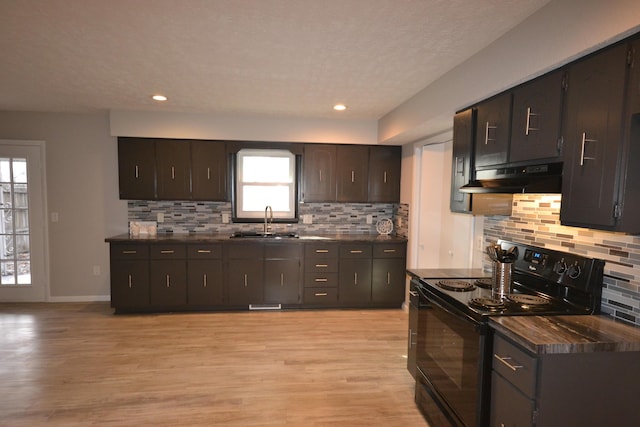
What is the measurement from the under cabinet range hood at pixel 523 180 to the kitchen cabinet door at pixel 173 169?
3.48 meters

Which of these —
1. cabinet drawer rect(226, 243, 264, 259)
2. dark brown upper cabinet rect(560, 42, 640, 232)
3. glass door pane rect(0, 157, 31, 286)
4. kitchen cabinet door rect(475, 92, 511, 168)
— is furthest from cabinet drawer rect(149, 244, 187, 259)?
dark brown upper cabinet rect(560, 42, 640, 232)

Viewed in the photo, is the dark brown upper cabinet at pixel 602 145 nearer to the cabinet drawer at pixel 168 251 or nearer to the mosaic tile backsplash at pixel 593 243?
the mosaic tile backsplash at pixel 593 243

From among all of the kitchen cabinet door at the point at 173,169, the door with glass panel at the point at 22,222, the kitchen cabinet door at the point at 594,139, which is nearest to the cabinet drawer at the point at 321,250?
the kitchen cabinet door at the point at 173,169

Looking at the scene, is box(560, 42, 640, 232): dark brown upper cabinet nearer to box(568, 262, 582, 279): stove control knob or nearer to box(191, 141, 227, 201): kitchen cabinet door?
box(568, 262, 582, 279): stove control knob

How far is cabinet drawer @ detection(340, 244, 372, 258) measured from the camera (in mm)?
4355

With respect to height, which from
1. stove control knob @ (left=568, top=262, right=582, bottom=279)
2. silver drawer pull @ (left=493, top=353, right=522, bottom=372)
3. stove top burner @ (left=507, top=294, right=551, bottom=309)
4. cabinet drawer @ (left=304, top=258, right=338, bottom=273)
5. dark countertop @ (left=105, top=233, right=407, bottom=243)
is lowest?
cabinet drawer @ (left=304, top=258, right=338, bottom=273)

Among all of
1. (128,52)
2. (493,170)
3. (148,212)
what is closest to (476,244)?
(493,170)

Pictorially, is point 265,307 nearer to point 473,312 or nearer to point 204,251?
point 204,251

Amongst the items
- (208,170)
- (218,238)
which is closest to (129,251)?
(218,238)

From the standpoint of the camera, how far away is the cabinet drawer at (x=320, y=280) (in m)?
4.36

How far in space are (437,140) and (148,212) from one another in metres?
3.76

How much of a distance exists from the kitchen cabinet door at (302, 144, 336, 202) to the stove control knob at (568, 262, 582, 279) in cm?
306

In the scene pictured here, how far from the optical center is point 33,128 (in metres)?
4.41

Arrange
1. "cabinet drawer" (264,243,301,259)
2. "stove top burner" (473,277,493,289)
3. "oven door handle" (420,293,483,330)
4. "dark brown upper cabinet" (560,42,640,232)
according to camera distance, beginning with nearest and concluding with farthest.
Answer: "dark brown upper cabinet" (560,42,640,232)
"oven door handle" (420,293,483,330)
"stove top burner" (473,277,493,289)
"cabinet drawer" (264,243,301,259)
